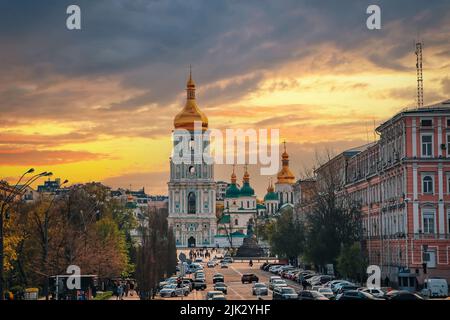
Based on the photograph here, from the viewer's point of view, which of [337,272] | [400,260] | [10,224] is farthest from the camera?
[337,272]

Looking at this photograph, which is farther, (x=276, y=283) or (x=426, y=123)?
(x=426, y=123)

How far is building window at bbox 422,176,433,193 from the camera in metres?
78.9

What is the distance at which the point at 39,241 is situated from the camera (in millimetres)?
74625

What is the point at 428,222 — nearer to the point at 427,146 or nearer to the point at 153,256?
the point at 427,146

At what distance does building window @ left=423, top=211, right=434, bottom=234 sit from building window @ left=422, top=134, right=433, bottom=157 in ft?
14.5

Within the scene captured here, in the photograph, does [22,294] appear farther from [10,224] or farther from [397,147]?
[397,147]

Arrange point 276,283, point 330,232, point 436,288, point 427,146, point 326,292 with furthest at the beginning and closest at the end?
point 330,232 → point 427,146 → point 276,283 → point 436,288 → point 326,292

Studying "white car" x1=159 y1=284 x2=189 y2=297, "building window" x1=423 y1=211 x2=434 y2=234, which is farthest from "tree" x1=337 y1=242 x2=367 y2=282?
"white car" x1=159 y1=284 x2=189 y2=297

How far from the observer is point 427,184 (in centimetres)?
7900

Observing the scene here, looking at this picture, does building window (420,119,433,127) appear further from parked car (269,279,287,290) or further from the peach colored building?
parked car (269,279,287,290)

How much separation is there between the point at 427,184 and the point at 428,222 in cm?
286

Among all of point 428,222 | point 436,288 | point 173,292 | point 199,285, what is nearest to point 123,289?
point 173,292
